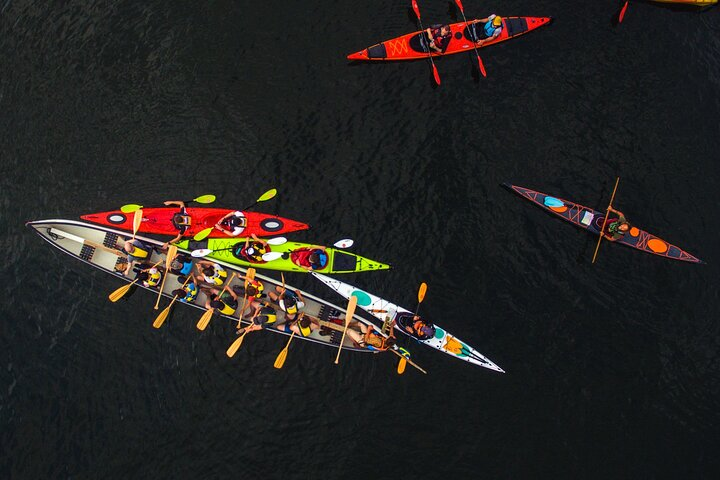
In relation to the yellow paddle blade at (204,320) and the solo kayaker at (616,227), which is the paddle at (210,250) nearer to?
the yellow paddle blade at (204,320)

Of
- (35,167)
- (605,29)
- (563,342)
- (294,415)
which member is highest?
(605,29)

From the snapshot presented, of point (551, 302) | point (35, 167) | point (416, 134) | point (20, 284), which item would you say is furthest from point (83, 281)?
point (551, 302)

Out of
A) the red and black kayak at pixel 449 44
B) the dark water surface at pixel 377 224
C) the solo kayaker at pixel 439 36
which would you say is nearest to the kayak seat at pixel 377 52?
the red and black kayak at pixel 449 44

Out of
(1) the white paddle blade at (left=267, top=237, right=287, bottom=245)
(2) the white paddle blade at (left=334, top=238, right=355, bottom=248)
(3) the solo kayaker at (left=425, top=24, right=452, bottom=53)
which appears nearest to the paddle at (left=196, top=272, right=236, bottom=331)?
(1) the white paddle blade at (left=267, top=237, right=287, bottom=245)

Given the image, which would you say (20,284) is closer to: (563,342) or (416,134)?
(416,134)

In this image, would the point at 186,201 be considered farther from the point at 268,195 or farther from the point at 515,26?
the point at 515,26

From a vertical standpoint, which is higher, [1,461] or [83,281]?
[83,281]
